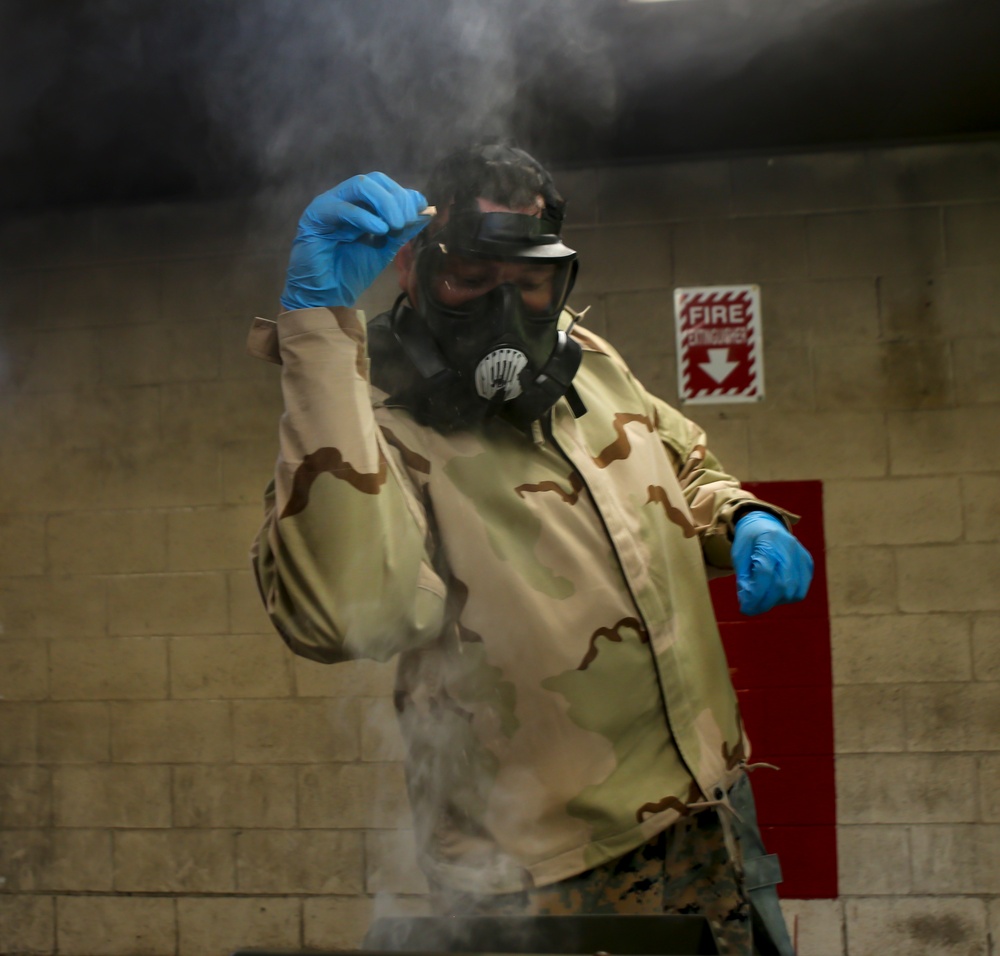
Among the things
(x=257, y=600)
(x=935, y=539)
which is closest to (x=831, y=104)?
(x=935, y=539)

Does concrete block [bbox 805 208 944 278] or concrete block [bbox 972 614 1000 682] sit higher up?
concrete block [bbox 805 208 944 278]

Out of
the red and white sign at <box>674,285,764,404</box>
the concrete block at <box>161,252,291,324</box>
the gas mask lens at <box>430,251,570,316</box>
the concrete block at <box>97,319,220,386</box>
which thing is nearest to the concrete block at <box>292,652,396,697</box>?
the concrete block at <box>97,319,220,386</box>

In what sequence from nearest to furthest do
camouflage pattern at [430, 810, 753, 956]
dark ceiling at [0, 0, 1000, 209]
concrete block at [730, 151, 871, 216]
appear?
1. camouflage pattern at [430, 810, 753, 956]
2. dark ceiling at [0, 0, 1000, 209]
3. concrete block at [730, 151, 871, 216]

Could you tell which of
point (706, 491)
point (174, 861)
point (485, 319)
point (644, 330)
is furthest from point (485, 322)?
point (174, 861)

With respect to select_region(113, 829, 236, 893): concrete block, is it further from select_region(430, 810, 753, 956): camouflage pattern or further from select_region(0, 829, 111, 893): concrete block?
select_region(430, 810, 753, 956): camouflage pattern

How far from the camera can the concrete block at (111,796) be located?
3.20 m

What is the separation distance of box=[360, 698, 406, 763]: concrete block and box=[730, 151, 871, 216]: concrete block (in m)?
1.91

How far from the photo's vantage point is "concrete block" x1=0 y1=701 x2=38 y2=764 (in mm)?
3281

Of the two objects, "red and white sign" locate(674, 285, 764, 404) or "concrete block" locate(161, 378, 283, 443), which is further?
"concrete block" locate(161, 378, 283, 443)

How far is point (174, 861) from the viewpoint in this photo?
3.19 metres

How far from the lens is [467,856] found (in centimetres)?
134

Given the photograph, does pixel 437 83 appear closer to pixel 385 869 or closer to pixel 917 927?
pixel 385 869

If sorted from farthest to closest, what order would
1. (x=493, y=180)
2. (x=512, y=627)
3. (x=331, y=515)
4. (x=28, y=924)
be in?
(x=28, y=924), (x=493, y=180), (x=512, y=627), (x=331, y=515)

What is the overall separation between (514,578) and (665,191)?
2084 millimetres
